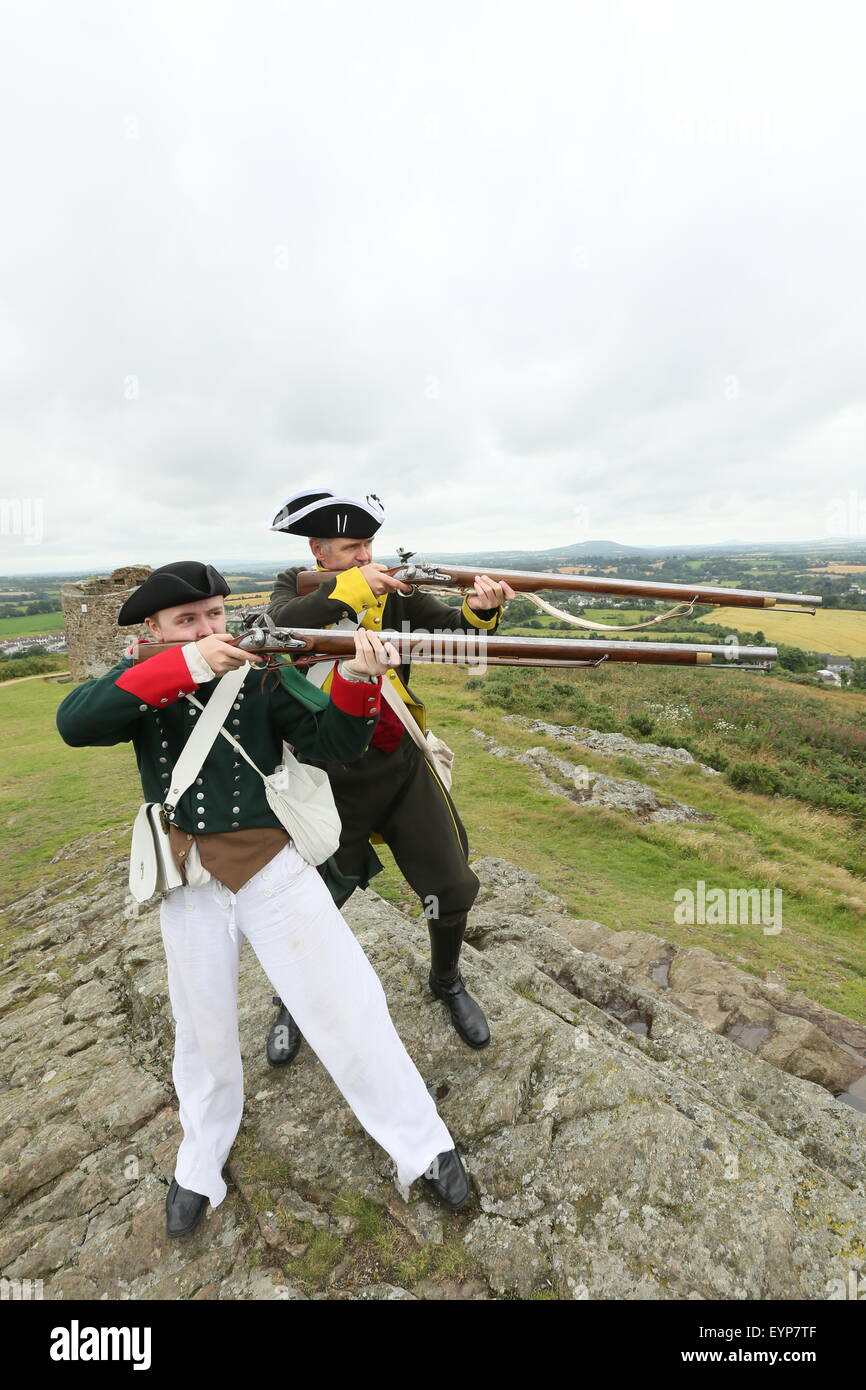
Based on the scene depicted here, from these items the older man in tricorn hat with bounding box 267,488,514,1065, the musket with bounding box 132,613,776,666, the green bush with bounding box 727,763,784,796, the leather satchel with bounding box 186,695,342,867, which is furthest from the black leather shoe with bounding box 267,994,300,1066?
the green bush with bounding box 727,763,784,796

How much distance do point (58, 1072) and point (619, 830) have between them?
8.23 metres

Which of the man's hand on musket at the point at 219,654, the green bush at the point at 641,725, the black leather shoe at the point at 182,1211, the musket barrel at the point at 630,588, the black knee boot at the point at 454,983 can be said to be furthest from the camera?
the green bush at the point at 641,725

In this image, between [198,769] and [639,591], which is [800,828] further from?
[198,769]

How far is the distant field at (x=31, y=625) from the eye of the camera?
44.0 metres

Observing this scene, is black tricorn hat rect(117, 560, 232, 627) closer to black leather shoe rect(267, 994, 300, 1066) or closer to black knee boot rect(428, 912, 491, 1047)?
black knee boot rect(428, 912, 491, 1047)

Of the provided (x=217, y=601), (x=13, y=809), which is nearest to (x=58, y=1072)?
(x=217, y=601)

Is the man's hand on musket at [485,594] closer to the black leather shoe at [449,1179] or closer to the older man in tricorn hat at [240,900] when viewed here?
the older man in tricorn hat at [240,900]

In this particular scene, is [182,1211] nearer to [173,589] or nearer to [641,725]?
[173,589]

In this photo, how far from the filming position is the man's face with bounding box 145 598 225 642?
260 cm

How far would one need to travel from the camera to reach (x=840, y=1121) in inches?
132

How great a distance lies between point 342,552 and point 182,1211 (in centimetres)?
349

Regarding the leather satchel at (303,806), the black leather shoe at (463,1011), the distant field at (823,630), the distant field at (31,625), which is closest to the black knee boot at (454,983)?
the black leather shoe at (463,1011)

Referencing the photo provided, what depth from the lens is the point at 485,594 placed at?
141 inches
